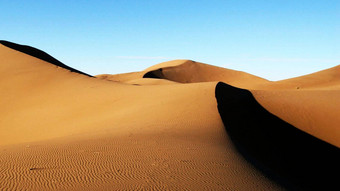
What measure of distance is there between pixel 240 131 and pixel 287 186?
6.06m

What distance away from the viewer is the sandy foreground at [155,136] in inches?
242

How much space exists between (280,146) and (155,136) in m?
5.78

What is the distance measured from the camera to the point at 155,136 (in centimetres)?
970

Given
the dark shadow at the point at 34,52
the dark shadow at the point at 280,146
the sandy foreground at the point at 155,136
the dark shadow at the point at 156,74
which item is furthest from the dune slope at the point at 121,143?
the dark shadow at the point at 156,74

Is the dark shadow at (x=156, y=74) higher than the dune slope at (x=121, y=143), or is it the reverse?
the dark shadow at (x=156, y=74)

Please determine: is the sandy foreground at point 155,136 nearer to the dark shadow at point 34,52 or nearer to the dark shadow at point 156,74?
the dark shadow at point 34,52

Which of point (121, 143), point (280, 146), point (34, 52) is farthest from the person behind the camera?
point (34, 52)

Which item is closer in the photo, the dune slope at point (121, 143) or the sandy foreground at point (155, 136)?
the dune slope at point (121, 143)

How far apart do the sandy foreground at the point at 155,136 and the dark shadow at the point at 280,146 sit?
6 centimetres

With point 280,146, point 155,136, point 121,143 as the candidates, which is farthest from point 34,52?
point 121,143

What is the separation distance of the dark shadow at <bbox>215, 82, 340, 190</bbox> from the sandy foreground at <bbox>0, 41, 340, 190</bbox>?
0.06 meters

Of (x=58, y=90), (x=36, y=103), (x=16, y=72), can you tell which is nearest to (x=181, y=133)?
(x=36, y=103)

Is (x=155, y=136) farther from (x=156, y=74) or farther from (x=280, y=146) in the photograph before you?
(x=156, y=74)

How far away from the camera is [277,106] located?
1852 centimetres
